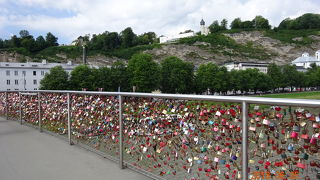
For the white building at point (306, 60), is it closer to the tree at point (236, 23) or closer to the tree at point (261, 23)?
the tree at point (261, 23)

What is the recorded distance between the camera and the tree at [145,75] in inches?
2400

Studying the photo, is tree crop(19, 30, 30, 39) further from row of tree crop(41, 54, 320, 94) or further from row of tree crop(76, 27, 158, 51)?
row of tree crop(41, 54, 320, 94)

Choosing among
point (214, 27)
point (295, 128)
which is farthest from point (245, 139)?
point (214, 27)

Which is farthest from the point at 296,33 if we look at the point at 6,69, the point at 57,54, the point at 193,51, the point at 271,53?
the point at 6,69

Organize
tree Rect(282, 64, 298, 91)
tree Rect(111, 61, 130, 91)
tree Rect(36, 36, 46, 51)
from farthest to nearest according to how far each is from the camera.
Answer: tree Rect(36, 36, 46, 51)
tree Rect(282, 64, 298, 91)
tree Rect(111, 61, 130, 91)

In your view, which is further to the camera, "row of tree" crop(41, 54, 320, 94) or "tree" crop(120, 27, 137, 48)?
"tree" crop(120, 27, 137, 48)

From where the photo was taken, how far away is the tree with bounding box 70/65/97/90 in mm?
59062

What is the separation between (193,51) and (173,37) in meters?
42.3

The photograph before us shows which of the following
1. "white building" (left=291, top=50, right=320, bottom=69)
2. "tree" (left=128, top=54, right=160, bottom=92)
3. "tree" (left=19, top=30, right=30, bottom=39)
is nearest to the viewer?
"tree" (left=128, top=54, right=160, bottom=92)

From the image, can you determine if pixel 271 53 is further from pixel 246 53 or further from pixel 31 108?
pixel 31 108

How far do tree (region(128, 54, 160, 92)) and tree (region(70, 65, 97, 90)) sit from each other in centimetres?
879

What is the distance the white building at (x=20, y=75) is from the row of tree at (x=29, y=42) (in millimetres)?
50246

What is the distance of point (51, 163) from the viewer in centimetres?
407

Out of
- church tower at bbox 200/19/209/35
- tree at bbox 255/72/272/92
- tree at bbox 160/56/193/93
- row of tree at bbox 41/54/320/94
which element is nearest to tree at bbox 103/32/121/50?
church tower at bbox 200/19/209/35
